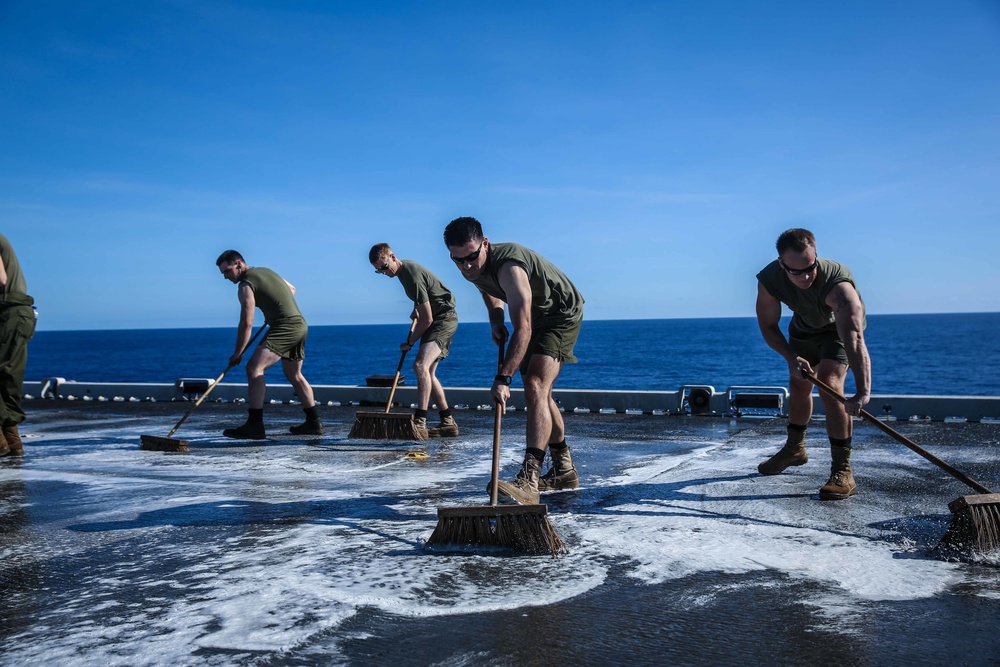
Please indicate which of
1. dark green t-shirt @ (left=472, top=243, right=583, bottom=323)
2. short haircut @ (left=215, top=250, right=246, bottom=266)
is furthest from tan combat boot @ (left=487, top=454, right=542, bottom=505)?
short haircut @ (left=215, top=250, right=246, bottom=266)

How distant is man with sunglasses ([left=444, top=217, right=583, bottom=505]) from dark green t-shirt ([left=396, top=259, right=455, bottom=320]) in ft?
8.86

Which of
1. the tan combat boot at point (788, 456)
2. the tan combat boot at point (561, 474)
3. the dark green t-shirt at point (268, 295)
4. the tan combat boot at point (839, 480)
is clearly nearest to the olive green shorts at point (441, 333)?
the dark green t-shirt at point (268, 295)

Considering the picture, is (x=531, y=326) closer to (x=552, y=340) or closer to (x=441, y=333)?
(x=552, y=340)

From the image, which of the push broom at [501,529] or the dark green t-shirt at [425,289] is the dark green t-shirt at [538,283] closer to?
the push broom at [501,529]

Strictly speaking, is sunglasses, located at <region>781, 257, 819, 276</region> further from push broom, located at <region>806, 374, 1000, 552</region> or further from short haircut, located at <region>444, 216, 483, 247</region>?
short haircut, located at <region>444, 216, 483, 247</region>

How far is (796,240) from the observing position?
15.3 feet

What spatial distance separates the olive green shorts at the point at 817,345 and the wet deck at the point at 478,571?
32.4 inches

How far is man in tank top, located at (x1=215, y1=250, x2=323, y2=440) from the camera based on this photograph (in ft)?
25.7

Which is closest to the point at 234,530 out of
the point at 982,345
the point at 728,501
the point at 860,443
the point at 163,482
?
the point at 163,482

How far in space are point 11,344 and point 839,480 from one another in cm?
672

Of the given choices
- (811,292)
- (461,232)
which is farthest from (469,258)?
(811,292)

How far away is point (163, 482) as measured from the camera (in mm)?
5727

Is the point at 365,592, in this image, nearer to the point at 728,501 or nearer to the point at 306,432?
the point at 728,501

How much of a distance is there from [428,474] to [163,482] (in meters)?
1.83
